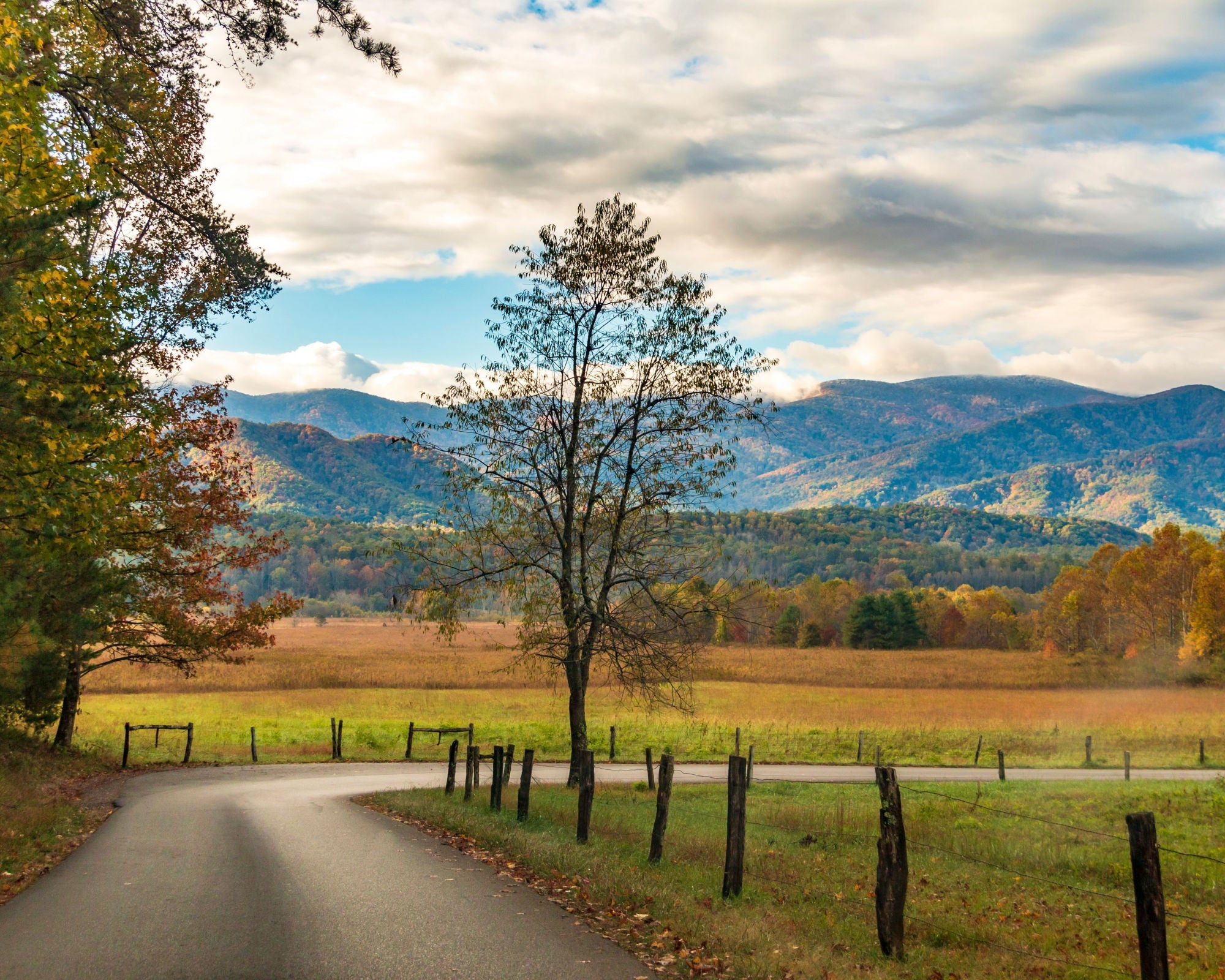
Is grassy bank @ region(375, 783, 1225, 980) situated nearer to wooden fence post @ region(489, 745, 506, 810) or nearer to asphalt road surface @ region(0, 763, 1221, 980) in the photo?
wooden fence post @ region(489, 745, 506, 810)

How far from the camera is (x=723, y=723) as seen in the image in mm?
46938

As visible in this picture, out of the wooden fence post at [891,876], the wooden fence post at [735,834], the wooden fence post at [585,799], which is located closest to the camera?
the wooden fence post at [891,876]

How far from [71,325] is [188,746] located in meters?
22.4

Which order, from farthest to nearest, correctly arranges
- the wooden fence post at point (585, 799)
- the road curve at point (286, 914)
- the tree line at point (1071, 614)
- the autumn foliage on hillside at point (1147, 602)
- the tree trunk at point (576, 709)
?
the tree line at point (1071, 614), the autumn foliage on hillside at point (1147, 602), the tree trunk at point (576, 709), the wooden fence post at point (585, 799), the road curve at point (286, 914)

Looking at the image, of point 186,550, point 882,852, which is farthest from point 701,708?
point 882,852

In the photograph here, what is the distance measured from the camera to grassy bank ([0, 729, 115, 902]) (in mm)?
12742

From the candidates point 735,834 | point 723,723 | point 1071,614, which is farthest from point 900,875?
point 1071,614

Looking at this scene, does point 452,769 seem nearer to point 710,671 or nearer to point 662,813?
point 662,813

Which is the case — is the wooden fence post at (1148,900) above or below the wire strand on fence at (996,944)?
above

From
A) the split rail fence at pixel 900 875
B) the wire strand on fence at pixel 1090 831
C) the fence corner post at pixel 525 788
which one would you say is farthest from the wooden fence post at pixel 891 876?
the fence corner post at pixel 525 788

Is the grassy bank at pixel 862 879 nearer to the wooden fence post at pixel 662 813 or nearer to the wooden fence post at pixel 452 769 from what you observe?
the wooden fence post at pixel 662 813

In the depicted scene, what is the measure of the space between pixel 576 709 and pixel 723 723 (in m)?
26.2

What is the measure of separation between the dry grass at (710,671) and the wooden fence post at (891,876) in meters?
39.4

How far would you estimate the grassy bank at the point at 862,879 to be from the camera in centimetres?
903
